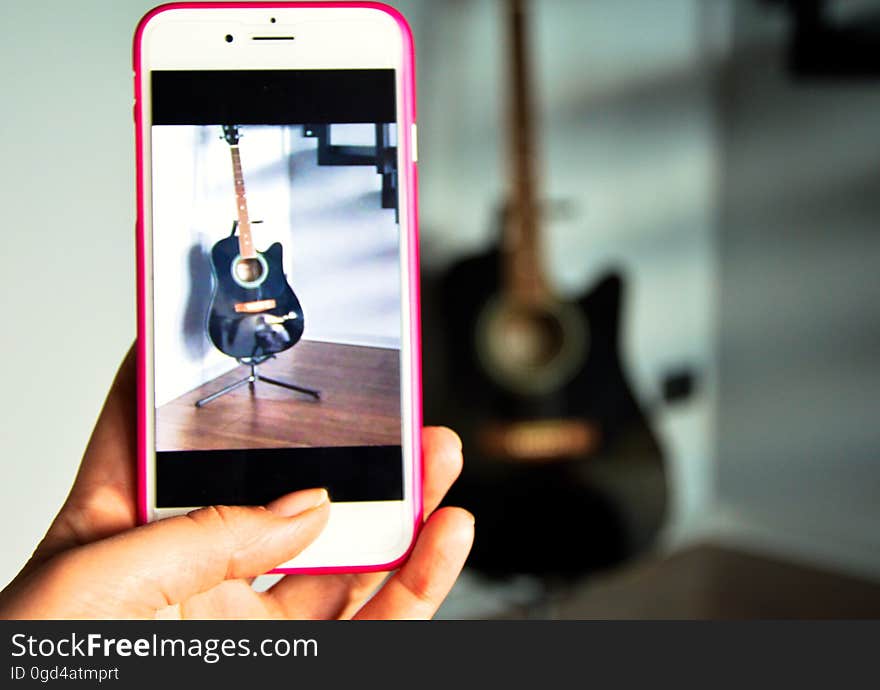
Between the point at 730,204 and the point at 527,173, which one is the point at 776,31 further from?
the point at 527,173

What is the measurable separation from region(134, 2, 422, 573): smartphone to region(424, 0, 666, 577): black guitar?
497 mm

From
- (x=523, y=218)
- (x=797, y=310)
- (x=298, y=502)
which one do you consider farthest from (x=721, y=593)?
(x=298, y=502)

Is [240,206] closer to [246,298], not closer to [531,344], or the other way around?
[246,298]

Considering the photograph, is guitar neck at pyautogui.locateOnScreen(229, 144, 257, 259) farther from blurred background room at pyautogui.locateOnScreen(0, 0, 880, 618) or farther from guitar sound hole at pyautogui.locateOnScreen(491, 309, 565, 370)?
guitar sound hole at pyautogui.locateOnScreen(491, 309, 565, 370)

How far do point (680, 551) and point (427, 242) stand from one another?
0.67 meters

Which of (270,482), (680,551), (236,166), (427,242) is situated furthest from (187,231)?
(680,551)

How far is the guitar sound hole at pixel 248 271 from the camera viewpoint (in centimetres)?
45

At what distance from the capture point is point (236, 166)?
0.45 m

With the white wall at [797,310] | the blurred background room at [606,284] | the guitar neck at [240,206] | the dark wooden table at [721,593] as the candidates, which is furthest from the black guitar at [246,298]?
the white wall at [797,310]

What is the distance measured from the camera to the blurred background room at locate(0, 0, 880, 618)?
673mm

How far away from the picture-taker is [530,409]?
989 millimetres

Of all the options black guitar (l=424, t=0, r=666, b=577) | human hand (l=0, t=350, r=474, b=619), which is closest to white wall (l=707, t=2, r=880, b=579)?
black guitar (l=424, t=0, r=666, b=577)

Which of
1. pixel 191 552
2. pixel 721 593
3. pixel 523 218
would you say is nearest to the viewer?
pixel 191 552

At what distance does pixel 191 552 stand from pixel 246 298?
0.46 ft
